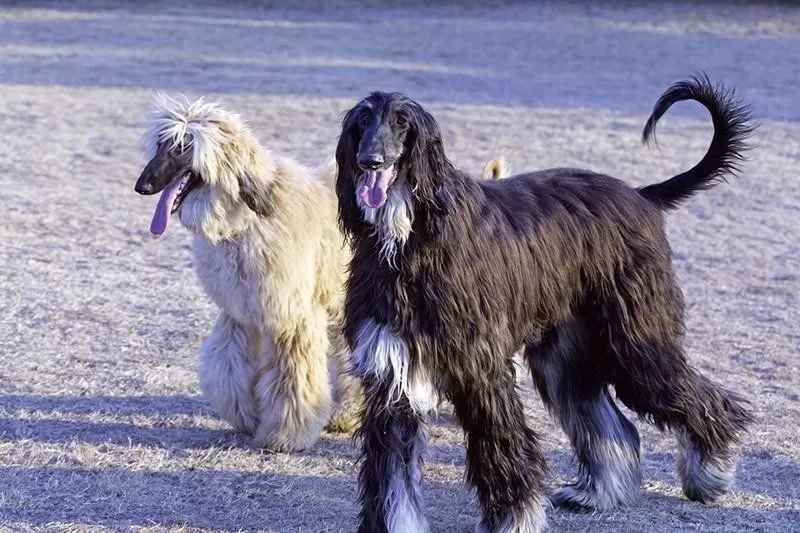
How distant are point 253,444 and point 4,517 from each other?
109 cm

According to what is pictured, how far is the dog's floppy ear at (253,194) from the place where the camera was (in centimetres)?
451

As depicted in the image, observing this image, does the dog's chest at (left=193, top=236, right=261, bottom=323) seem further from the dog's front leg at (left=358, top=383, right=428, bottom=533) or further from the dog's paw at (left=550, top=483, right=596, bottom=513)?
the dog's paw at (left=550, top=483, right=596, bottom=513)

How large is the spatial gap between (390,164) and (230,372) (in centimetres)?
175

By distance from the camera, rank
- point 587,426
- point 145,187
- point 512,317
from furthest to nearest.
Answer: point 145,187 → point 587,426 → point 512,317

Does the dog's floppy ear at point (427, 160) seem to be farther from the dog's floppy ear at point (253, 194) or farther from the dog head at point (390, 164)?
the dog's floppy ear at point (253, 194)

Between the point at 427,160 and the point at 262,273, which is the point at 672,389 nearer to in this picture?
the point at 427,160

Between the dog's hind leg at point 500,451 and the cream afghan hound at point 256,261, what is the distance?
46.5 inches

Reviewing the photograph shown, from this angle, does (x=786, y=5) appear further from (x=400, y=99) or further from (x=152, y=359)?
(x=400, y=99)

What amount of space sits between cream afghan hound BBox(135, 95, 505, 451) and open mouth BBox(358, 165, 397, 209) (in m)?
1.24

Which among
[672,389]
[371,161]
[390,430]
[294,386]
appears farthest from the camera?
[294,386]

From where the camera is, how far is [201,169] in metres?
4.43

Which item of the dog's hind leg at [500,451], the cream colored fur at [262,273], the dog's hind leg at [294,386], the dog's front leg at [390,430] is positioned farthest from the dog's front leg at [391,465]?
the dog's hind leg at [294,386]

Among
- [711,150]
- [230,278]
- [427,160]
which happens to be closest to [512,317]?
[427,160]

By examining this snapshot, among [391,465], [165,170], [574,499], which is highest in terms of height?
[165,170]
